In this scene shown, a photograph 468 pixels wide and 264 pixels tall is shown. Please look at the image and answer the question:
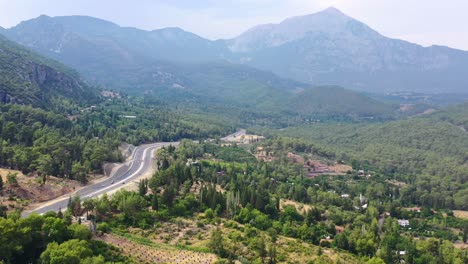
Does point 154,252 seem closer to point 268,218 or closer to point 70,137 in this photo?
point 268,218

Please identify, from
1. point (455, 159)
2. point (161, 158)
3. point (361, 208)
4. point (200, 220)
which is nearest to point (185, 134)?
point (161, 158)

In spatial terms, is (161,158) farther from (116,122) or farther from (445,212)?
(445,212)

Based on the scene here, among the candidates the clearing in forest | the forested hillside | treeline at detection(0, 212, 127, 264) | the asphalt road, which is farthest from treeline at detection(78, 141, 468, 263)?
the forested hillside

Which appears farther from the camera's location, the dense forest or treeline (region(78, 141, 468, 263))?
treeline (region(78, 141, 468, 263))

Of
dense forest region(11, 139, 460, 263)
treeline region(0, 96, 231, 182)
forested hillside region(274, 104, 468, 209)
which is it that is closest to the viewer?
dense forest region(11, 139, 460, 263)

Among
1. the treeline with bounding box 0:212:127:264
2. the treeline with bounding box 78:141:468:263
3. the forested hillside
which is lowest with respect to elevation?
the forested hillside

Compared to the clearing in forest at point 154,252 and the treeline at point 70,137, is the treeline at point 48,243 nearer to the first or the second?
the clearing in forest at point 154,252

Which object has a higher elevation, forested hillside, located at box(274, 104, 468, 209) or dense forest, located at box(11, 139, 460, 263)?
dense forest, located at box(11, 139, 460, 263)

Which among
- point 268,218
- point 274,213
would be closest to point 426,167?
point 274,213

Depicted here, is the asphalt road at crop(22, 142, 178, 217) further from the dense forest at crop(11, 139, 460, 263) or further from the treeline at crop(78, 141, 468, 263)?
the dense forest at crop(11, 139, 460, 263)
